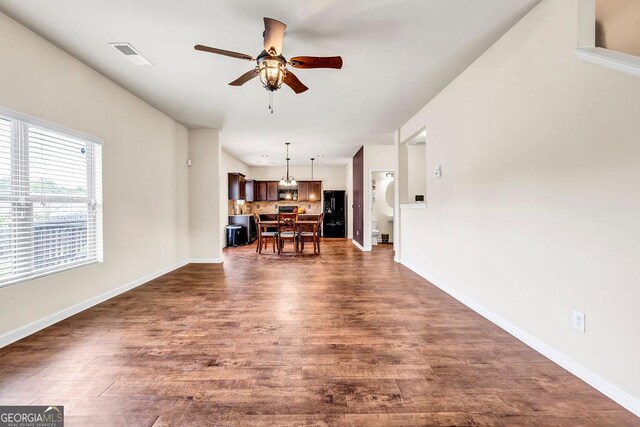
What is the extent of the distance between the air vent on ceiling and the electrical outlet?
4.17 metres

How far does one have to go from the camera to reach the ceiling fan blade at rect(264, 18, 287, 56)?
6.67 ft

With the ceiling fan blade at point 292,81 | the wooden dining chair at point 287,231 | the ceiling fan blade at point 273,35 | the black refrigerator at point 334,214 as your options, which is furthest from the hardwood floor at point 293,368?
the black refrigerator at point 334,214

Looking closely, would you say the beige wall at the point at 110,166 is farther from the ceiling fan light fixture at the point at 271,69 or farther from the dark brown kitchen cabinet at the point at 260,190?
the dark brown kitchen cabinet at the point at 260,190

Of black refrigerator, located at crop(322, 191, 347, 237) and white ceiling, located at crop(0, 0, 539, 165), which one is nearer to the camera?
white ceiling, located at crop(0, 0, 539, 165)

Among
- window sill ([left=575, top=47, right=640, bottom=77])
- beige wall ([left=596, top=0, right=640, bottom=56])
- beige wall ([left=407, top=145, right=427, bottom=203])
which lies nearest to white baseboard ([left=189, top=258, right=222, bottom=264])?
beige wall ([left=407, top=145, right=427, bottom=203])

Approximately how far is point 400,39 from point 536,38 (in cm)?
103

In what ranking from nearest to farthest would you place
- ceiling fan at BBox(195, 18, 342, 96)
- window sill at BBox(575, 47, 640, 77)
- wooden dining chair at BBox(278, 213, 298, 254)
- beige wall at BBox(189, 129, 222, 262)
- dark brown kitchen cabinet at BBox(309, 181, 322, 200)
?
window sill at BBox(575, 47, 640, 77), ceiling fan at BBox(195, 18, 342, 96), beige wall at BBox(189, 129, 222, 262), wooden dining chair at BBox(278, 213, 298, 254), dark brown kitchen cabinet at BBox(309, 181, 322, 200)

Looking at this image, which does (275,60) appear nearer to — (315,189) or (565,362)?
(565,362)

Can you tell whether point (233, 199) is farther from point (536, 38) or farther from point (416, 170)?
point (536, 38)

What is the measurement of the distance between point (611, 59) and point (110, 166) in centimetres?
454

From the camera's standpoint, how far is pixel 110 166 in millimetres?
3275

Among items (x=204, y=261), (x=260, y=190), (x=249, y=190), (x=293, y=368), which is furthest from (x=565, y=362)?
(x=260, y=190)

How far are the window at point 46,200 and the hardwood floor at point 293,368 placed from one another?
0.62 metres

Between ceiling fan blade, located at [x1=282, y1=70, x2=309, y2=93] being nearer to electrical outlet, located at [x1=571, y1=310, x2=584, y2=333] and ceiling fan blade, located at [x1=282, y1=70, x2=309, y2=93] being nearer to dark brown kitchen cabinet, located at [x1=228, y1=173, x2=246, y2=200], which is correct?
electrical outlet, located at [x1=571, y1=310, x2=584, y2=333]
